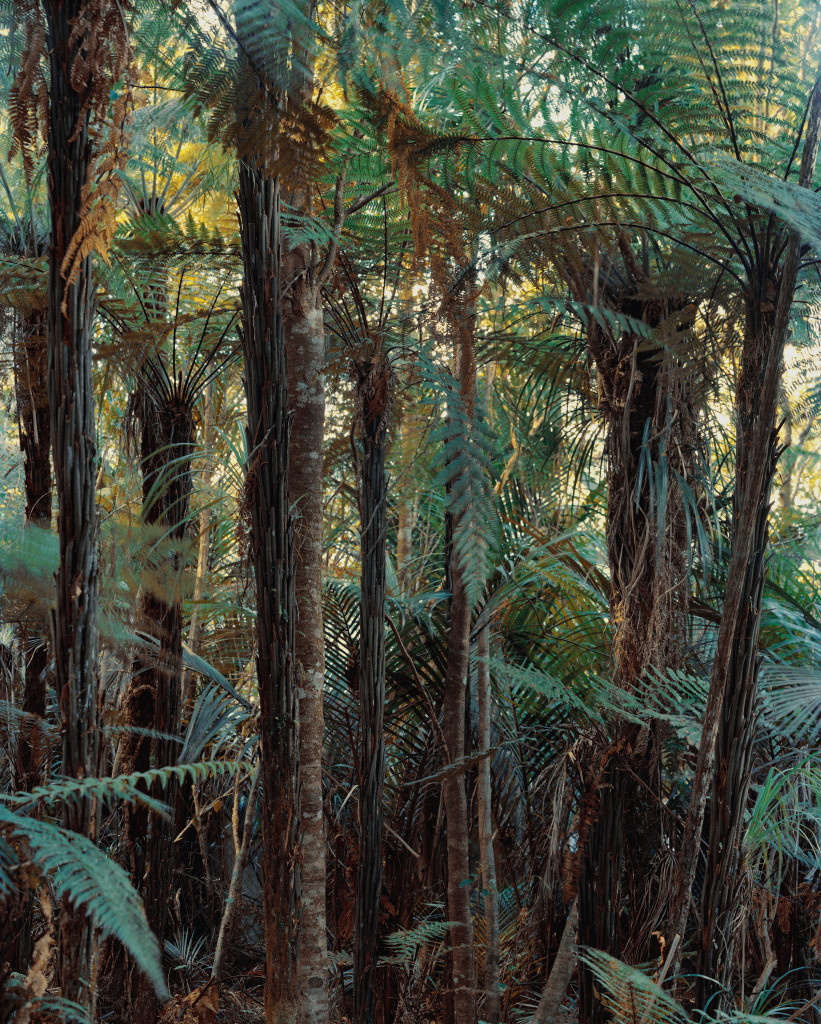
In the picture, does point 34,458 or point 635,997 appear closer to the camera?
point 635,997

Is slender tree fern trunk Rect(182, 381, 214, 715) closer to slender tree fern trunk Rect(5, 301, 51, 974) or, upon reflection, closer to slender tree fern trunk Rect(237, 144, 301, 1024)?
slender tree fern trunk Rect(5, 301, 51, 974)

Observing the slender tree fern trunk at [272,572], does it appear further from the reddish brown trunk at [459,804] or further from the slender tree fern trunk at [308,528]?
the reddish brown trunk at [459,804]

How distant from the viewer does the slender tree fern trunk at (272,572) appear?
1.33 metres

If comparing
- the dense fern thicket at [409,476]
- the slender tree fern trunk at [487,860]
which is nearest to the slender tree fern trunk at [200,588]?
the dense fern thicket at [409,476]

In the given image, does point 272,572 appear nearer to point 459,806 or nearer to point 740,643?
point 740,643

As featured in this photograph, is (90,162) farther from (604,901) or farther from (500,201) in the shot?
(604,901)

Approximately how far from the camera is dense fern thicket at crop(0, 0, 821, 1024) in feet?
3.20

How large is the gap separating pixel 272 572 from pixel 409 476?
1.15 metres

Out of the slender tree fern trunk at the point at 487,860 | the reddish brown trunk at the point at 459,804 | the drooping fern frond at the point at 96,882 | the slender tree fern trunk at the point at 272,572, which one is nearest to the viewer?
the drooping fern frond at the point at 96,882

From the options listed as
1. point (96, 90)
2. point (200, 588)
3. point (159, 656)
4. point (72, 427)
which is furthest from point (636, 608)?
point (200, 588)

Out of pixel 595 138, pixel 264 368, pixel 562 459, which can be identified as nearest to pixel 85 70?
pixel 264 368

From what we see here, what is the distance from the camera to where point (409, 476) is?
8.01 ft

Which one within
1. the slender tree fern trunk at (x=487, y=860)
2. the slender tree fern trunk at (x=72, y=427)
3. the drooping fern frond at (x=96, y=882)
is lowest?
the slender tree fern trunk at (x=487, y=860)

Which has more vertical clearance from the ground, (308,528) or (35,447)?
(35,447)
